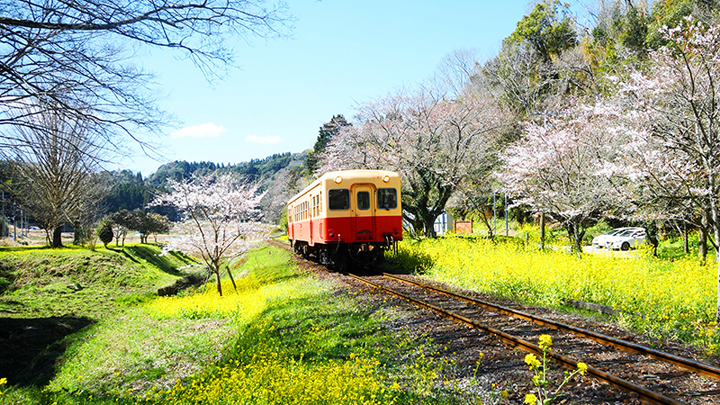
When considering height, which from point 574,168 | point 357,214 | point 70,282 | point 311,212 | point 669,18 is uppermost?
point 669,18

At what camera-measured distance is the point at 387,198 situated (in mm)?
12703

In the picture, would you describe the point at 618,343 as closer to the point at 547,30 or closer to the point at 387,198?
the point at 387,198

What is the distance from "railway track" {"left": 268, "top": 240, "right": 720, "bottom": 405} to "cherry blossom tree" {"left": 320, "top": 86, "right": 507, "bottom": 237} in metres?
12.6

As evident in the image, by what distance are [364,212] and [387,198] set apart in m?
0.83

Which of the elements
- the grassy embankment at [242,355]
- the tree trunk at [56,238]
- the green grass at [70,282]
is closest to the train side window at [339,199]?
the grassy embankment at [242,355]

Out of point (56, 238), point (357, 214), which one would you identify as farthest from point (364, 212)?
point (56, 238)

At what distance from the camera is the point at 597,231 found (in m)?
26.0

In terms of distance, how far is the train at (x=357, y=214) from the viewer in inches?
478

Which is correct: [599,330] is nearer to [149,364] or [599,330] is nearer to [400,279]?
[400,279]

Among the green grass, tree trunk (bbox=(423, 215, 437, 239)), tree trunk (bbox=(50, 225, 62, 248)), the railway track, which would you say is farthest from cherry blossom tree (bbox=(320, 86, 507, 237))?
tree trunk (bbox=(50, 225, 62, 248))

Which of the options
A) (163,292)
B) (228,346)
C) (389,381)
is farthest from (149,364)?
(163,292)

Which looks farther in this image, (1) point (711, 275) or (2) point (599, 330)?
(1) point (711, 275)

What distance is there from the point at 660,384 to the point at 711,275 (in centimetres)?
562

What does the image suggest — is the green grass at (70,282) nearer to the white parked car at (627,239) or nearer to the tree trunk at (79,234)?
the tree trunk at (79,234)
